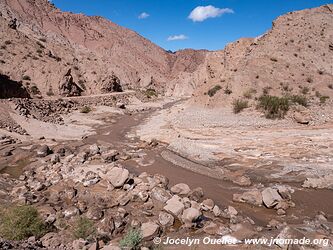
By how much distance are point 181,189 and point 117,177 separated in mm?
2270

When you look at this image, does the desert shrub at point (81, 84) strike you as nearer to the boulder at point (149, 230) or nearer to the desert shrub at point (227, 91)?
the desert shrub at point (227, 91)

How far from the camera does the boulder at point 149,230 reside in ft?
24.0

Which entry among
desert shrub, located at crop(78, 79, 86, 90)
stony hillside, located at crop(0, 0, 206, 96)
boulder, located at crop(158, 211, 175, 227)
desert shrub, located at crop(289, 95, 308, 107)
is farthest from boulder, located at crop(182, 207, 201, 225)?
desert shrub, located at crop(78, 79, 86, 90)

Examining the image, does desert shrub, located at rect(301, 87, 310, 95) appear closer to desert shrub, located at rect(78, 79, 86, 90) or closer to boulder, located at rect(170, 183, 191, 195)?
boulder, located at rect(170, 183, 191, 195)

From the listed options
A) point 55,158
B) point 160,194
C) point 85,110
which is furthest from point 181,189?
point 85,110

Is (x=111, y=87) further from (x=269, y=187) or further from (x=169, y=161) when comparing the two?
(x=269, y=187)

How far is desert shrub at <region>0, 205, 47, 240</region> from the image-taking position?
6.72 metres

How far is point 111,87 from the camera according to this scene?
3847 cm

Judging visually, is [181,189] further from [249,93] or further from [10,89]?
[10,89]

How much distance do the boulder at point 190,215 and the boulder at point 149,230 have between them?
0.83 metres

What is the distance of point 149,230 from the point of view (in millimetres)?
7480

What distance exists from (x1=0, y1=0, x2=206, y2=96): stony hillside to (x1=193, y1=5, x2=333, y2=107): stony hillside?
1628 centimetres

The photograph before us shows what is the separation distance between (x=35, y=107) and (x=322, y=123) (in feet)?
63.4

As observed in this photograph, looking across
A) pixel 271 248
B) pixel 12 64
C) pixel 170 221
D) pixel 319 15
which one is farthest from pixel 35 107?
pixel 319 15
